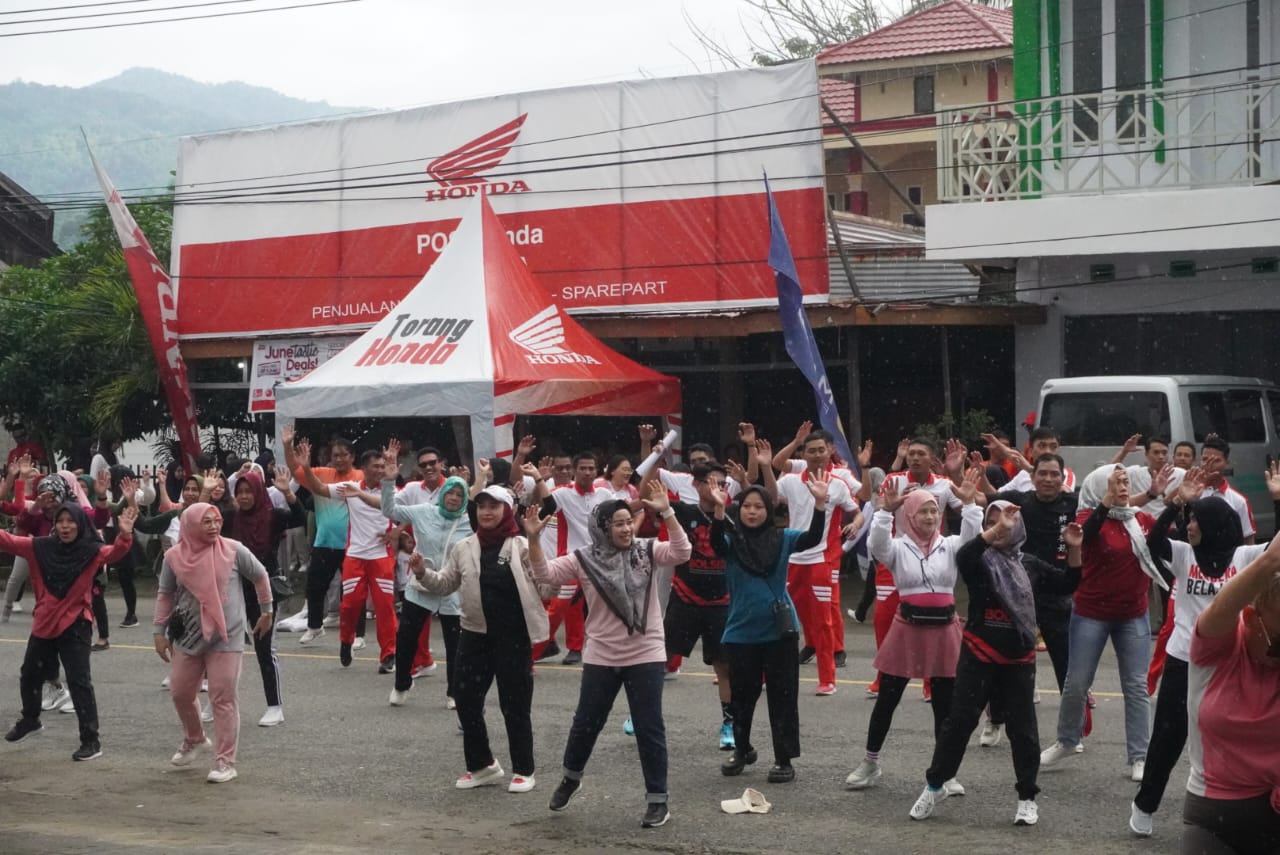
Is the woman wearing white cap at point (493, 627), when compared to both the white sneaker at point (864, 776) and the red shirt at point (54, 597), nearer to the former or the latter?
the white sneaker at point (864, 776)

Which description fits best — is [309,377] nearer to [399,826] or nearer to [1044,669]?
[1044,669]

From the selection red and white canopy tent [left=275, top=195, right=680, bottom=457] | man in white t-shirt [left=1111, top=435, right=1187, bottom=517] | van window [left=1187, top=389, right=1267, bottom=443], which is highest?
red and white canopy tent [left=275, top=195, right=680, bottom=457]

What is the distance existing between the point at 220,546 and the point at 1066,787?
4.53m

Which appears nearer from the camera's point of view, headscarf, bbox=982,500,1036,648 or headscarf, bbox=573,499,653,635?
headscarf, bbox=982,500,1036,648

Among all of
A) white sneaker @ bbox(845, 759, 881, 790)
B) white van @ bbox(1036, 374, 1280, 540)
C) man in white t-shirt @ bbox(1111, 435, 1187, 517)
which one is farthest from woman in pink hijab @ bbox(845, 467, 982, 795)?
Answer: white van @ bbox(1036, 374, 1280, 540)

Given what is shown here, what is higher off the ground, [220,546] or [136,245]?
[136,245]

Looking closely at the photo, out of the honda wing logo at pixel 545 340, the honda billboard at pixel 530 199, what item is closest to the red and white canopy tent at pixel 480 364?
the honda wing logo at pixel 545 340

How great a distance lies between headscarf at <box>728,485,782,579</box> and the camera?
7.92 m

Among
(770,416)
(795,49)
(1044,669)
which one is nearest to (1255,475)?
(1044,669)

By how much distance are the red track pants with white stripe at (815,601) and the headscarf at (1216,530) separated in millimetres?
4118

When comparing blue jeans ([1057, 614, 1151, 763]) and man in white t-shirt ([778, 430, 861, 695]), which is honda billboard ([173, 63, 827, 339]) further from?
blue jeans ([1057, 614, 1151, 763])

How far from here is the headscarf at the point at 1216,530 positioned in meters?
6.80

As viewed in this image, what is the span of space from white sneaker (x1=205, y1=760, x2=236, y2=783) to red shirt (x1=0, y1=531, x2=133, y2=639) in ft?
4.60

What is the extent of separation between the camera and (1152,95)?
17.4 metres
